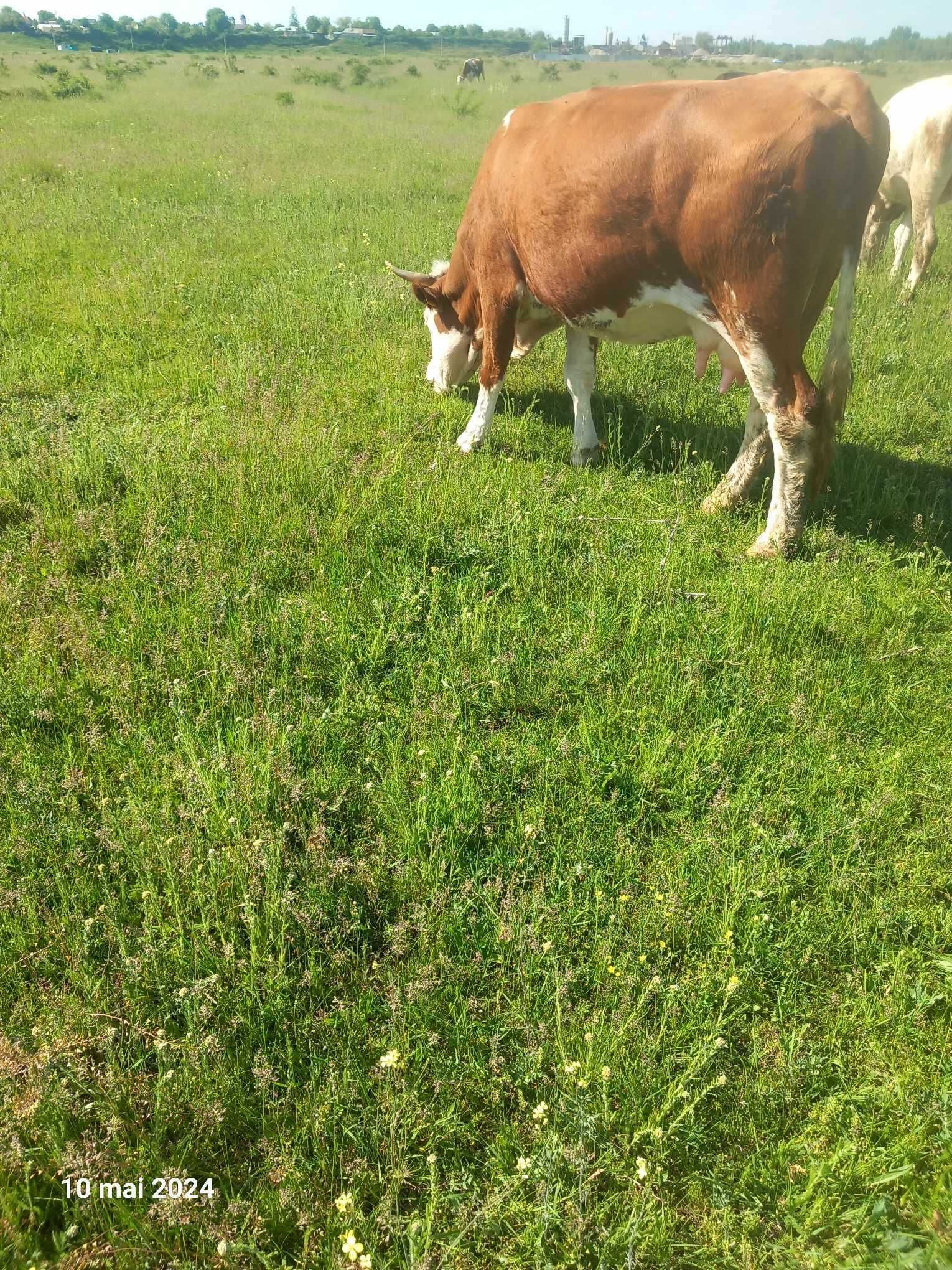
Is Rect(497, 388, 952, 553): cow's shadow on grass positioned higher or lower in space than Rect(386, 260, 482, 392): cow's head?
lower

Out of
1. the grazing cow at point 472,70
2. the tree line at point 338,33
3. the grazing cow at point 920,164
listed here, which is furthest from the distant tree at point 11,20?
the grazing cow at point 920,164

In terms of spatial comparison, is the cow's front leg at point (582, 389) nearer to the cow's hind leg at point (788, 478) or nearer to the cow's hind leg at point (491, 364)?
the cow's hind leg at point (491, 364)

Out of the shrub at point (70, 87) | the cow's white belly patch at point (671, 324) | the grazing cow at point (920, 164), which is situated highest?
the shrub at point (70, 87)

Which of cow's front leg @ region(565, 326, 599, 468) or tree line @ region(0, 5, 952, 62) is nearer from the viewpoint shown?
cow's front leg @ region(565, 326, 599, 468)

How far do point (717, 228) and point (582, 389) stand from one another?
1.79m

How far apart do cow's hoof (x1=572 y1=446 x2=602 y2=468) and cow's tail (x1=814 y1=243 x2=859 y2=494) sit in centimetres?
154

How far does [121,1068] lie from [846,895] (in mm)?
2223

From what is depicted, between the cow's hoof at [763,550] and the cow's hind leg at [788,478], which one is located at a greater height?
the cow's hind leg at [788,478]

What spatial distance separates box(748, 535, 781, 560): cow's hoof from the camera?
4629mm

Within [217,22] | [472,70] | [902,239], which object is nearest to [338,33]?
[217,22]

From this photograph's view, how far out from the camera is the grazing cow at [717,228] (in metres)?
4.09

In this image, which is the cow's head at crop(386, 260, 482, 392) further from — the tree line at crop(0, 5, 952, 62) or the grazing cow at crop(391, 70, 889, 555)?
the tree line at crop(0, 5, 952, 62)

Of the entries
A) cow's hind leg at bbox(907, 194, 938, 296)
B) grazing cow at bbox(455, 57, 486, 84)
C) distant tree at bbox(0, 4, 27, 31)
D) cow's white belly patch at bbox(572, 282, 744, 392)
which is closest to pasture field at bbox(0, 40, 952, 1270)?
cow's white belly patch at bbox(572, 282, 744, 392)

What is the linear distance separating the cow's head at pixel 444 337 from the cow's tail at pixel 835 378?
105 inches
